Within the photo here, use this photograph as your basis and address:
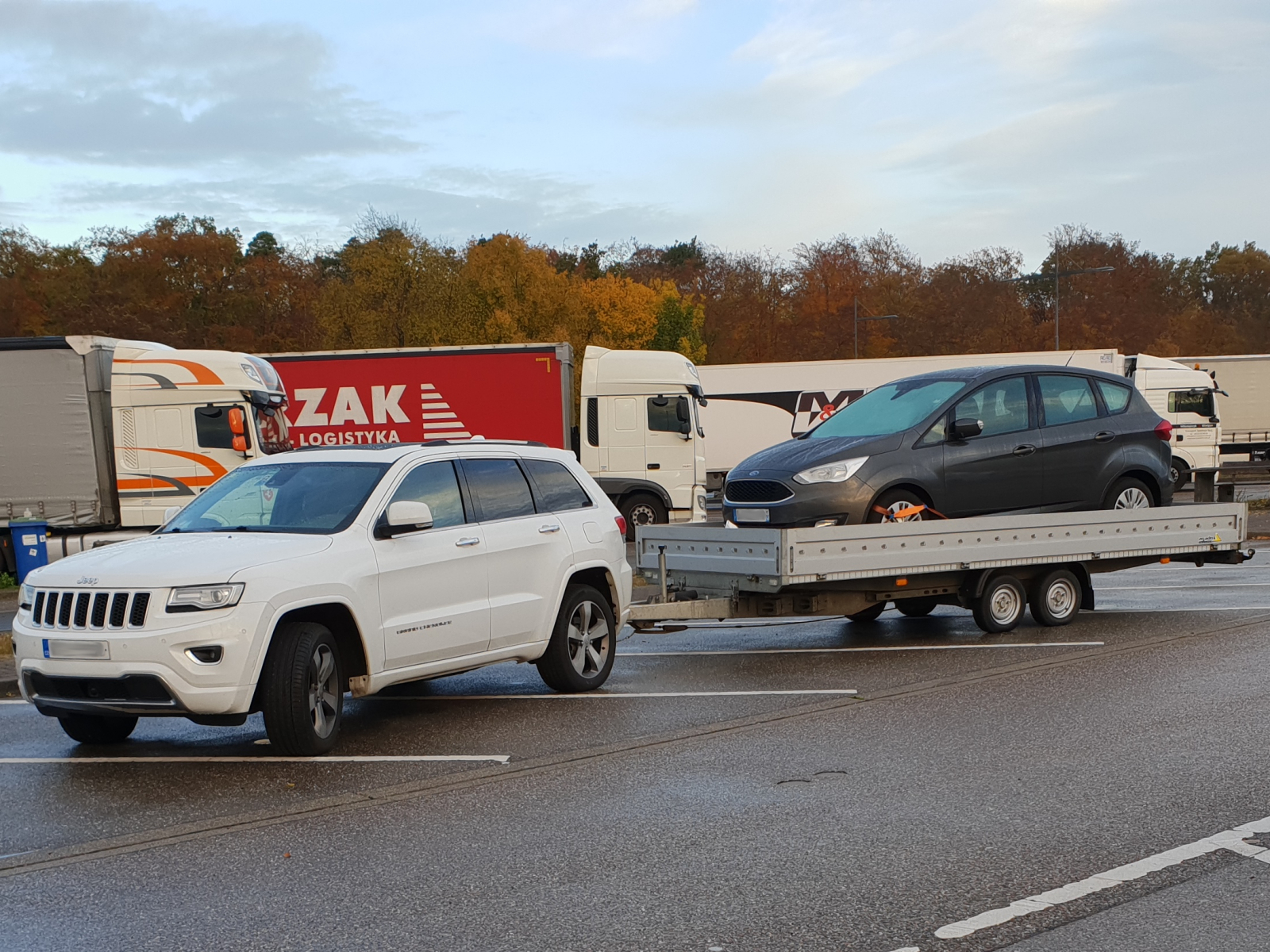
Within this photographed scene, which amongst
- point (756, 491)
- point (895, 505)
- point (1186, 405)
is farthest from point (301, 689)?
point (1186, 405)

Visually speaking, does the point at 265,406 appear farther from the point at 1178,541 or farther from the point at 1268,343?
the point at 1268,343

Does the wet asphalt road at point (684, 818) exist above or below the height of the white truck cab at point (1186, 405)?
below

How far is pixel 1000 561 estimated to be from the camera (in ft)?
35.0

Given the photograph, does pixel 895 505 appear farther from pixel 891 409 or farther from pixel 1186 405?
pixel 1186 405

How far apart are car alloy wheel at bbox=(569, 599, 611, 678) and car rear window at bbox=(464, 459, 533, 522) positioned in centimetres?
82

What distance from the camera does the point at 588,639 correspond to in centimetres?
920

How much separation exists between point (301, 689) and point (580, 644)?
2.60 m

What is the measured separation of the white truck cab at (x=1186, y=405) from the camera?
Result: 106 ft

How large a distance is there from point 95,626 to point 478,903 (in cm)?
314

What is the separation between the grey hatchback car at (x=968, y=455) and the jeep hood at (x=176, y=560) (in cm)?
433

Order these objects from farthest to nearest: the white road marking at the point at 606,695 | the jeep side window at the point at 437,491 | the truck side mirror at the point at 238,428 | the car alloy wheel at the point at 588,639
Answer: the truck side mirror at the point at 238,428 → the car alloy wheel at the point at 588,639 → the white road marking at the point at 606,695 → the jeep side window at the point at 437,491

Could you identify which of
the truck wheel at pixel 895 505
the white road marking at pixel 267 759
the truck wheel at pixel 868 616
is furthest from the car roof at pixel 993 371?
the white road marking at pixel 267 759

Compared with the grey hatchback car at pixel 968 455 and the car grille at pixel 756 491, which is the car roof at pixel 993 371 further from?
the car grille at pixel 756 491

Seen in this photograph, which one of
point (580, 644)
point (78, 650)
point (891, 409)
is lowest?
point (580, 644)
